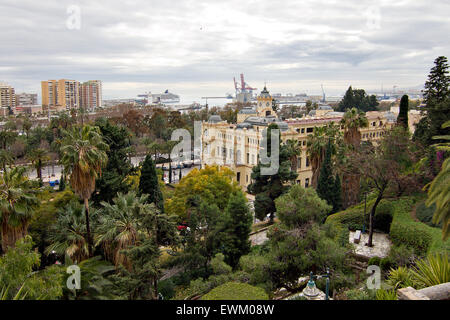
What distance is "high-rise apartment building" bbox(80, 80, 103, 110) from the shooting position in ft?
397

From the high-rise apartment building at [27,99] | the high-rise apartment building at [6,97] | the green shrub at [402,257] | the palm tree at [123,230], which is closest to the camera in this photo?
the palm tree at [123,230]

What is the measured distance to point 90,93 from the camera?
429 ft

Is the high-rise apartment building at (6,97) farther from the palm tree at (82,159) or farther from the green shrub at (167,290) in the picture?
the green shrub at (167,290)

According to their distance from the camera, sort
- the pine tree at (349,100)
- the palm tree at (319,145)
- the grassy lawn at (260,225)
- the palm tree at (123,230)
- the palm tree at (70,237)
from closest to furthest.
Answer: the palm tree at (123,230) < the palm tree at (70,237) < the grassy lawn at (260,225) < the palm tree at (319,145) < the pine tree at (349,100)

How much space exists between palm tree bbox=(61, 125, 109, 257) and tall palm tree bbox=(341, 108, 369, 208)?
23113 millimetres

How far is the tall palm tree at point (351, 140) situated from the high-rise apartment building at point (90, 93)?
333 ft

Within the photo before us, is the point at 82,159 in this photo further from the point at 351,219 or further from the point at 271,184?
the point at 351,219

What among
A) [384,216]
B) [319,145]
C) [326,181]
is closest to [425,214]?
[384,216]

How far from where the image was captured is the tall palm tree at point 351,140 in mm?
32938

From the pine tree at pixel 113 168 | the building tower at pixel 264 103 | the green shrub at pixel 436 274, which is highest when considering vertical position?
the building tower at pixel 264 103

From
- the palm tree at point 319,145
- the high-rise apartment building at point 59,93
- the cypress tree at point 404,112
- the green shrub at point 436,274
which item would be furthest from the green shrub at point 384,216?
the high-rise apartment building at point 59,93

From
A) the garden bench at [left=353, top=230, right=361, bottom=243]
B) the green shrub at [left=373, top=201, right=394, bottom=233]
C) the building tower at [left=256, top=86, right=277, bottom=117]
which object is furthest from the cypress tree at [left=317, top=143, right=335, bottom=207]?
the building tower at [left=256, top=86, right=277, bottom=117]
